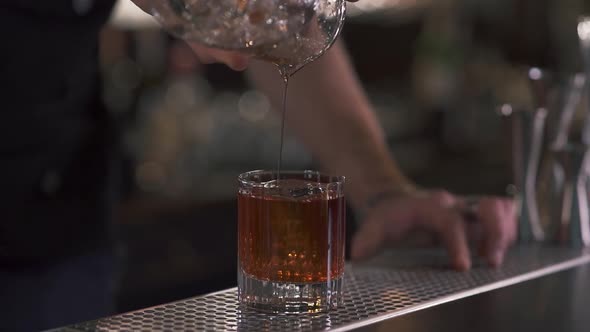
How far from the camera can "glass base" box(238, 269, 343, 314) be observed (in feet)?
3.69

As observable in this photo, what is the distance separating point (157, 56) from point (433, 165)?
150cm

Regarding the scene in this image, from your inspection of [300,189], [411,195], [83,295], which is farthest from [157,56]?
[300,189]

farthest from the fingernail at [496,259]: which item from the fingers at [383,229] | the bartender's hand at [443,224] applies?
the fingers at [383,229]

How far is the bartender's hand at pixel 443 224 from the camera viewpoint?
55.7 inches

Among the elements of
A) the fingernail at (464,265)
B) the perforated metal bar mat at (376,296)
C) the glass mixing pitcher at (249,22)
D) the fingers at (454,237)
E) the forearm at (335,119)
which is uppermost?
the glass mixing pitcher at (249,22)

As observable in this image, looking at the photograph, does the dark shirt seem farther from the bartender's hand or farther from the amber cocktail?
the amber cocktail

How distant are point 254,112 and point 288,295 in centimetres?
271

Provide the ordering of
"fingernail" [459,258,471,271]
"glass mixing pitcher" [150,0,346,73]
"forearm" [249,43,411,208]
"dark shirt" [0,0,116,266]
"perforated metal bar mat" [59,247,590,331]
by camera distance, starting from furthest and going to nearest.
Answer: "dark shirt" [0,0,116,266] → "forearm" [249,43,411,208] → "fingernail" [459,258,471,271] → "perforated metal bar mat" [59,247,590,331] → "glass mixing pitcher" [150,0,346,73]

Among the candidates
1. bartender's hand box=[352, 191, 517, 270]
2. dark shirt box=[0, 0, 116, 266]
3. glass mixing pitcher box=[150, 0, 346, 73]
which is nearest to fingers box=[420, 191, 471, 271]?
bartender's hand box=[352, 191, 517, 270]

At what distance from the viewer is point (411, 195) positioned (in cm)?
149

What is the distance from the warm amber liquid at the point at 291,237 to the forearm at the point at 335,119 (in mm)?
519

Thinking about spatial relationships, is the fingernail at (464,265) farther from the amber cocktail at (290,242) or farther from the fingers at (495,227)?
the amber cocktail at (290,242)

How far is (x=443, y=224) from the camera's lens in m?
1.41

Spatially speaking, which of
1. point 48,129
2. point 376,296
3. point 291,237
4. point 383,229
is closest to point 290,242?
point 291,237
